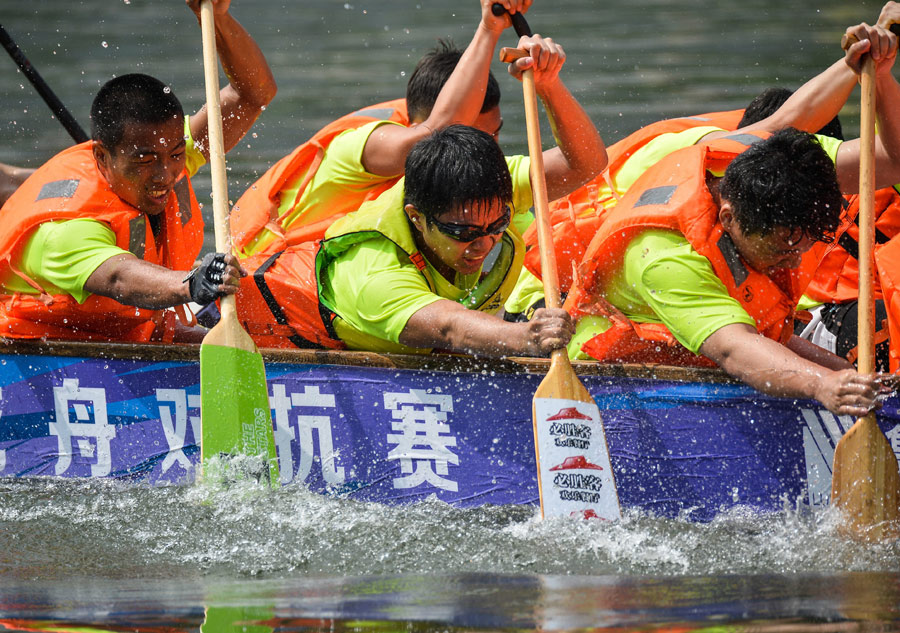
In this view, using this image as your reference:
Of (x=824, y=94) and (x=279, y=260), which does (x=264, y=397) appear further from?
(x=824, y=94)

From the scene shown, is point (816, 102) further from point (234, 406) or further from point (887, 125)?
point (234, 406)

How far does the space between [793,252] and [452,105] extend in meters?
1.27

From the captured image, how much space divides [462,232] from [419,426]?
0.62 metres

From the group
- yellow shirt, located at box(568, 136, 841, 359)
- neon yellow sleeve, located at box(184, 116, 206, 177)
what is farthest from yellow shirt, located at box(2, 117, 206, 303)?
yellow shirt, located at box(568, 136, 841, 359)

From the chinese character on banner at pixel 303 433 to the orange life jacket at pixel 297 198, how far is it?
63cm

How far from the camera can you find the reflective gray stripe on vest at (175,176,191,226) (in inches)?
173

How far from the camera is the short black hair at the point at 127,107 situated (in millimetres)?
3967

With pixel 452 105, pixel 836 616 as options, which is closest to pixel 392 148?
pixel 452 105

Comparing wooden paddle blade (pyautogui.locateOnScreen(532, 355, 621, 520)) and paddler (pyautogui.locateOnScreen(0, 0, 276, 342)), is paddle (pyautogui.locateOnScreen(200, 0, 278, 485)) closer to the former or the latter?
paddler (pyautogui.locateOnScreen(0, 0, 276, 342))

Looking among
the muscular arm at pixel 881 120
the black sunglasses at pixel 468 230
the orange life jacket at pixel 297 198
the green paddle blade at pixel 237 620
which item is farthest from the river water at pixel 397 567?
the muscular arm at pixel 881 120

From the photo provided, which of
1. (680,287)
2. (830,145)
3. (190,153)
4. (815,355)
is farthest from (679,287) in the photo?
(190,153)

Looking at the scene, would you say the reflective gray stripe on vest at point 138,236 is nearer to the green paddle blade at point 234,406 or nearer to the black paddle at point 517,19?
the green paddle blade at point 234,406

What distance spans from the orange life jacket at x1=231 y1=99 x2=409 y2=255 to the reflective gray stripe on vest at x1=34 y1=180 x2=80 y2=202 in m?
0.62

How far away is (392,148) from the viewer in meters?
4.18
